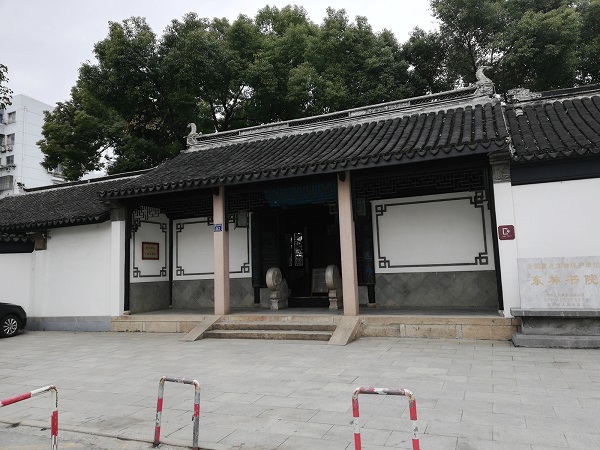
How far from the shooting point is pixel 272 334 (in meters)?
8.73

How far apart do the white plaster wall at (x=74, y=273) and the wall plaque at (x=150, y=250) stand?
98 cm

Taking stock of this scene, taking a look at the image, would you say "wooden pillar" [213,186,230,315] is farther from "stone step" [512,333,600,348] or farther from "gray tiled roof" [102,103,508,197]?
"stone step" [512,333,600,348]

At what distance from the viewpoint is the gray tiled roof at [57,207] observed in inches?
440

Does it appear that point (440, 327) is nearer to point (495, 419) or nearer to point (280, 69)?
point (495, 419)

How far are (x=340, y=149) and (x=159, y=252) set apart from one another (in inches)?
246

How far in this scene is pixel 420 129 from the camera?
31.6 feet

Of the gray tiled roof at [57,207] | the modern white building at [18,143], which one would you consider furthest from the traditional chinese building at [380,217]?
the modern white building at [18,143]

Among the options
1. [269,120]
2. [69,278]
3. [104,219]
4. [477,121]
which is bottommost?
[69,278]

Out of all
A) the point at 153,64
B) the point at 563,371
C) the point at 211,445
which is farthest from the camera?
the point at 153,64

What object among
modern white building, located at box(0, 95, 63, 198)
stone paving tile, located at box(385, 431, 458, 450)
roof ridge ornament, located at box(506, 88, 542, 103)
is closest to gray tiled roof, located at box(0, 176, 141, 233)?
stone paving tile, located at box(385, 431, 458, 450)

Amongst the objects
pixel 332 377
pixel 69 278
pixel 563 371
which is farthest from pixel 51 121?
pixel 563 371

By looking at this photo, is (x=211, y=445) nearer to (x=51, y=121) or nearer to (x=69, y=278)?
(x=69, y=278)

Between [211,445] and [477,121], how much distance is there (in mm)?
8182

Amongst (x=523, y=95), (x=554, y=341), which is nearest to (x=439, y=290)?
(x=554, y=341)
